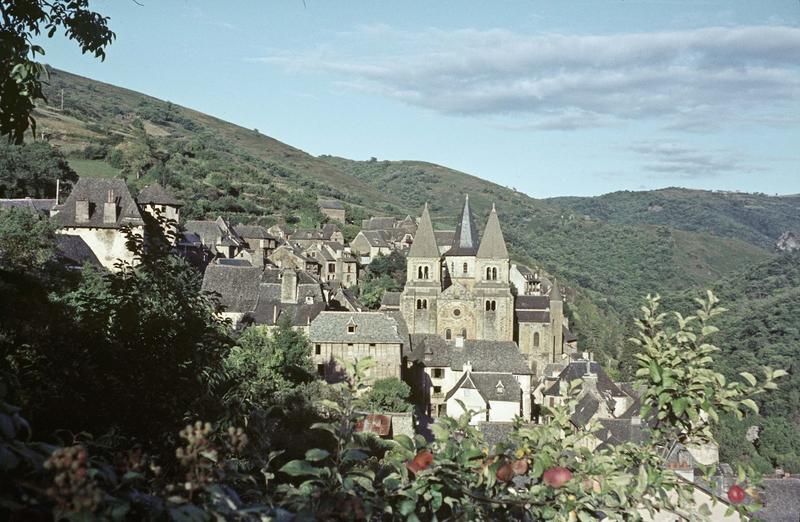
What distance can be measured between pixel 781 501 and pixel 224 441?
33469mm

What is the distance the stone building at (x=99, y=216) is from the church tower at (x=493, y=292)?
29.0m

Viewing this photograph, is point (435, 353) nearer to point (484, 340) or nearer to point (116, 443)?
point (484, 340)

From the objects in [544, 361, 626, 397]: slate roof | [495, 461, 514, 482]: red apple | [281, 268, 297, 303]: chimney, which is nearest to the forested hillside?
[281, 268, 297, 303]: chimney

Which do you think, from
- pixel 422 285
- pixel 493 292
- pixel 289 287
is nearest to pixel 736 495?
pixel 289 287

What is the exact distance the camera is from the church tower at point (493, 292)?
6025cm

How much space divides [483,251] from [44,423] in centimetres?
5506

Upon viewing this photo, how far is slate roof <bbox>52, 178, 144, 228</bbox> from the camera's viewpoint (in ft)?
141

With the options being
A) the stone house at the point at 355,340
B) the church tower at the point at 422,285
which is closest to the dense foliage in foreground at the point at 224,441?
the stone house at the point at 355,340

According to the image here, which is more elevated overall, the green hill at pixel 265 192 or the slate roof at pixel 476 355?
the green hill at pixel 265 192

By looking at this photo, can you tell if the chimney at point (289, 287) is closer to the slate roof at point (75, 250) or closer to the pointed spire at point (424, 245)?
the pointed spire at point (424, 245)

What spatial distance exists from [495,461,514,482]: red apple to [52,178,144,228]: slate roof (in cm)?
4136

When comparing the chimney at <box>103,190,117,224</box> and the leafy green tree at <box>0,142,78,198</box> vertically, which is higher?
the leafy green tree at <box>0,142,78,198</box>

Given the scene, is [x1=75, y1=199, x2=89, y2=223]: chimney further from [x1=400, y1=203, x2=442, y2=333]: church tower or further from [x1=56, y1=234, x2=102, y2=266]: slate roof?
[x1=400, y1=203, x2=442, y2=333]: church tower

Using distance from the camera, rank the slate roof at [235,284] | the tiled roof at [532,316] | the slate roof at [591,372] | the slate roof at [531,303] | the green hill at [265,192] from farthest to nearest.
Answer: the green hill at [265,192] → the slate roof at [531,303] → the tiled roof at [532,316] → the slate roof at [235,284] → the slate roof at [591,372]
